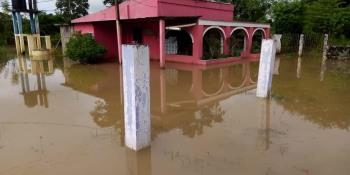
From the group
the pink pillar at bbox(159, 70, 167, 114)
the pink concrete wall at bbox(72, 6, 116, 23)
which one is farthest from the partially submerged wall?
the pink concrete wall at bbox(72, 6, 116, 23)

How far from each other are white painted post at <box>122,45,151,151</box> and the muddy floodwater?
259 mm

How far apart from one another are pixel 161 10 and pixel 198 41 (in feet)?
8.50

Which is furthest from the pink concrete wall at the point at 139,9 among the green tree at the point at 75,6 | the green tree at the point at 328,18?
the green tree at the point at 75,6

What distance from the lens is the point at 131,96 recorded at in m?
4.20

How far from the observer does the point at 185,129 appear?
18.0 ft

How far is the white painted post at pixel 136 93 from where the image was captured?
4051 millimetres

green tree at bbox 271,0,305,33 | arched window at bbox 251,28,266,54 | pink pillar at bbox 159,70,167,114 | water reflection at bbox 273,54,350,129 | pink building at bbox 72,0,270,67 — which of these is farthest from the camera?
green tree at bbox 271,0,305,33

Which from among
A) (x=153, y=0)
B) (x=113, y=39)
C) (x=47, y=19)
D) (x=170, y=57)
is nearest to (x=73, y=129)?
(x=153, y=0)

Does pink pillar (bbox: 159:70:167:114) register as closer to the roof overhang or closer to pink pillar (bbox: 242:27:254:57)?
the roof overhang

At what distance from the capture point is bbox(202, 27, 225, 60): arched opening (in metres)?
15.7

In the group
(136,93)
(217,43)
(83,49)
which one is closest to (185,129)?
(136,93)

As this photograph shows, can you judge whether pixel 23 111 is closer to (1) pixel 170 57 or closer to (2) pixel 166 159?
(2) pixel 166 159

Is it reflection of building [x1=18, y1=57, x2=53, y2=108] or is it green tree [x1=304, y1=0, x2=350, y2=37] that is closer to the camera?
reflection of building [x1=18, y1=57, x2=53, y2=108]

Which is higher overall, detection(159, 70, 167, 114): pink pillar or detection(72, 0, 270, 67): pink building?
detection(72, 0, 270, 67): pink building
